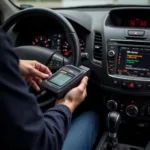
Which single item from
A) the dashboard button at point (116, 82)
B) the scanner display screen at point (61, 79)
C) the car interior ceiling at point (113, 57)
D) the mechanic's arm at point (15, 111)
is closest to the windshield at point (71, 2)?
the car interior ceiling at point (113, 57)

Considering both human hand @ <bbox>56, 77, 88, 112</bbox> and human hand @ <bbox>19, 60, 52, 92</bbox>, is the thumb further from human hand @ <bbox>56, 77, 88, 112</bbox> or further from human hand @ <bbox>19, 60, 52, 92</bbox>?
human hand @ <bbox>56, 77, 88, 112</bbox>

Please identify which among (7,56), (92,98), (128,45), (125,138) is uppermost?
(7,56)

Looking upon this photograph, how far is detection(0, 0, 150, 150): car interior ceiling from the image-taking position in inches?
55.1

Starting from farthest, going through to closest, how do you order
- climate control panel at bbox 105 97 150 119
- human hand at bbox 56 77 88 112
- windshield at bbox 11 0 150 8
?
windshield at bbox 11 0 150 8 → climate control panel at bbox 105 97 150 119 → human hand at bbox 56 77 88 112

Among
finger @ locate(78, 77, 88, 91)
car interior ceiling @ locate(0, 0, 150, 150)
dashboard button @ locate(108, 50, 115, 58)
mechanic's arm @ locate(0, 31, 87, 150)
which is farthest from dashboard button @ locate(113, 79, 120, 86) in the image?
mechanic's arm @ locate(0, 31, 87, 150)

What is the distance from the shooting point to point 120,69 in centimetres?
142

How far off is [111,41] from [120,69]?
0.13m

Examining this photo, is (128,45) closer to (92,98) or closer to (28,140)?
(92,98)

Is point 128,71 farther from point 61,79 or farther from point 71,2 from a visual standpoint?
point 71,2

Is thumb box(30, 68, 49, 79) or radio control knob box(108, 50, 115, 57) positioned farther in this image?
radio control knob box(108, 50, 115, 57)

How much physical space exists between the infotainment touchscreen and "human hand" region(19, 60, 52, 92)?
37cm

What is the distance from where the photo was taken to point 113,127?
133 centimetres

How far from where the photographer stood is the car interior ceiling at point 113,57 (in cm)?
140

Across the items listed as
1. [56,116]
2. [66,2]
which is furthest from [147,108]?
[66,2]
